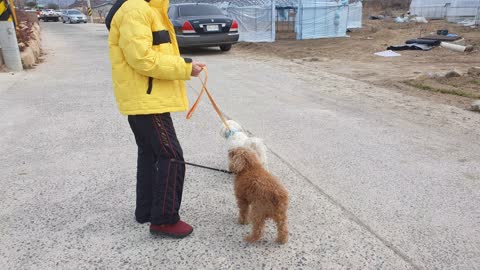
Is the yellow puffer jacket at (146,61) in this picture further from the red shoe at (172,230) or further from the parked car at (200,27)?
the parked car at (200,27)

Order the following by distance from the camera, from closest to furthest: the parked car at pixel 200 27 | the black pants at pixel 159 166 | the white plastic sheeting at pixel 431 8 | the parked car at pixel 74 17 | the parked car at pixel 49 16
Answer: the black pants at pixel 159 166
the parked car at pixel 200 27
the white plastic sheeting at pixel 431 8
the parked car at pixel 74 17
the parked car at pixel 49 16

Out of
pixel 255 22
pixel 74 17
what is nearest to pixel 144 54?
pixel 255 22

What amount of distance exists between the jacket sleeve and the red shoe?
114 centimetres

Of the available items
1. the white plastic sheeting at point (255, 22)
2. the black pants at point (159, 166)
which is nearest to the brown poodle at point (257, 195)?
the black pants at point (159, 166)

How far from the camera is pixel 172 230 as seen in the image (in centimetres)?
282

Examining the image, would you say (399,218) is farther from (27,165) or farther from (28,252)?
(27,165)

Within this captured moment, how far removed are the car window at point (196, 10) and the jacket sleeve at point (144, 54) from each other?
38.7ft

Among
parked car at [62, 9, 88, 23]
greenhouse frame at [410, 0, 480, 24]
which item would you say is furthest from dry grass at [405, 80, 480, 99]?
parked car at [62, 9, 88, 23]

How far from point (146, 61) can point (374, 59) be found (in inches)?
466

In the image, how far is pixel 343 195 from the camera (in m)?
3.46

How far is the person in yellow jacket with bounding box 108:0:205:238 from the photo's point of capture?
2.28 meters

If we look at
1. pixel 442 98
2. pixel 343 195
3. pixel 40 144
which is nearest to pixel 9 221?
pixel 40 144

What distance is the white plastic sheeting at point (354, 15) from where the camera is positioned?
2458 centimetres

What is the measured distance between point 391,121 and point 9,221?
16.4 ft
